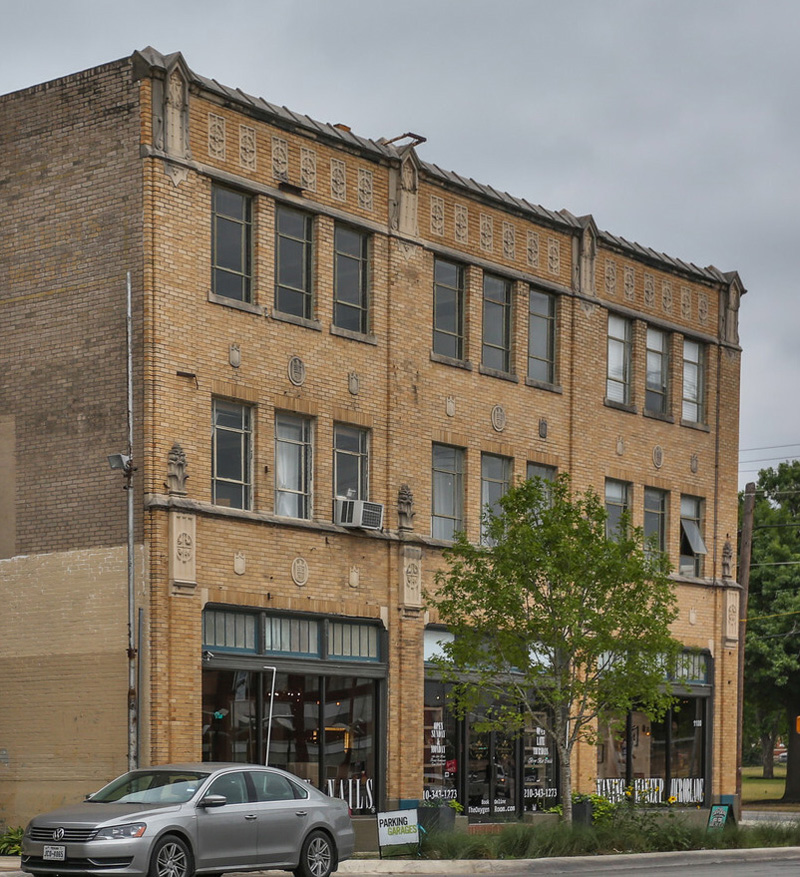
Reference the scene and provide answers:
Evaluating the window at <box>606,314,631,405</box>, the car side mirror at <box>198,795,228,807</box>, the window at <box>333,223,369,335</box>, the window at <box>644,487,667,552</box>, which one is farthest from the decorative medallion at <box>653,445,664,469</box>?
the car side mirror at <box>198,795,228,807</box>

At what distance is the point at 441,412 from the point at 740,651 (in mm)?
11935

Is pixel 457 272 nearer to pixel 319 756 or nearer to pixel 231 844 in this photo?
pixel 319 756

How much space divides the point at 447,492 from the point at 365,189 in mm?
6252

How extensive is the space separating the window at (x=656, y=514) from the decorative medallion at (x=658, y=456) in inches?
22.4

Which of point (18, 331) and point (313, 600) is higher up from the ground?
point (18, 331)

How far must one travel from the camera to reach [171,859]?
62.7 feet

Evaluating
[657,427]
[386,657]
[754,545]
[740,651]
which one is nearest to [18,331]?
[386,657]

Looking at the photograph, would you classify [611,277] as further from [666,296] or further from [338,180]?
[338,180]

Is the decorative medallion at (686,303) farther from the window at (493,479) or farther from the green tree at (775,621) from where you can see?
the green tree at (775,621)

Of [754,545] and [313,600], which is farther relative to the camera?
[754,545]

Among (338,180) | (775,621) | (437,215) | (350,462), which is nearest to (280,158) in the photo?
(338,180)

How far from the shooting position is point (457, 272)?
111 ft

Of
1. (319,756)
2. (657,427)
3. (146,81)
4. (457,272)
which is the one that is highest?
(146,81)

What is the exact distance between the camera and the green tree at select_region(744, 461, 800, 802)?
5925 cm
